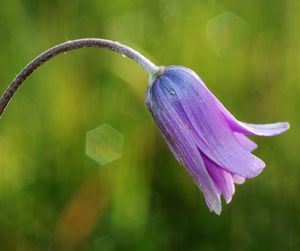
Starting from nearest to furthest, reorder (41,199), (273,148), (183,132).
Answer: (183,132)
(41,199)
(273,148)

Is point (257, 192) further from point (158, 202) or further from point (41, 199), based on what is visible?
point (41, 199)

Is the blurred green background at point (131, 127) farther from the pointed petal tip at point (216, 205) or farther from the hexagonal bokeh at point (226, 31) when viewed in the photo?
the pointed petal tip at point (216, 205)

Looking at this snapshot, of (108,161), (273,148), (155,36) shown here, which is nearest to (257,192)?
(273,148)

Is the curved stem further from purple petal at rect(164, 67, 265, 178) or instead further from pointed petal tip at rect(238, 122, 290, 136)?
pointed petal tip at rect(238, 122, 290, 136)

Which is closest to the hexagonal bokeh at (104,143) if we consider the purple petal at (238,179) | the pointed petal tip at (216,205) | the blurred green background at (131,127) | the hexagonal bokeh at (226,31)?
the blurred green background at (131,127)

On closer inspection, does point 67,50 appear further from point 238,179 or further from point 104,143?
point 104,143

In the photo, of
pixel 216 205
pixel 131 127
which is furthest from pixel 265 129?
pixel 131 127

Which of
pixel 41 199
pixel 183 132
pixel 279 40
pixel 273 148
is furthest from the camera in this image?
pixel 279 40
